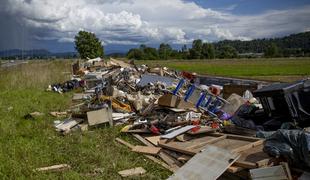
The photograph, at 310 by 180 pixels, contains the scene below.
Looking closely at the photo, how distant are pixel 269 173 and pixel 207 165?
878mm

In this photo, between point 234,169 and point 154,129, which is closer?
point 234,169

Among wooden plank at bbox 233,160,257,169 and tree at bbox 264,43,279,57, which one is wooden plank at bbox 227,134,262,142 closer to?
wooden plank at bbox 233,160,257,169

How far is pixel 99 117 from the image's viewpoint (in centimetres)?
889

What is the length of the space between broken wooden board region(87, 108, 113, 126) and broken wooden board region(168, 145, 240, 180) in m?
4.00

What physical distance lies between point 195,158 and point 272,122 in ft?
8.19

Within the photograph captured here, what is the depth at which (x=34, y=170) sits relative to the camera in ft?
18.8

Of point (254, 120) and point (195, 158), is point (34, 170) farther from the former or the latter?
point (254, 120)

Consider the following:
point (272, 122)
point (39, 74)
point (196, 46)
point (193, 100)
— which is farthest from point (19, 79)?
point (196, 46)

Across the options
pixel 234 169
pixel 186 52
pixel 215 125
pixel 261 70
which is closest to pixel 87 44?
pixel 261 70

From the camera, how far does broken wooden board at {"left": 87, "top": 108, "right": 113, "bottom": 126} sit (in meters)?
8.84

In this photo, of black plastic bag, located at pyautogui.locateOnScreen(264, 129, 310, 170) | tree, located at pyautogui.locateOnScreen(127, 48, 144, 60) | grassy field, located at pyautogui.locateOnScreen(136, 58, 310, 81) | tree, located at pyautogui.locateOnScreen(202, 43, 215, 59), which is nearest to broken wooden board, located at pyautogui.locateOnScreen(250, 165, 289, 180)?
black plastic bag, located at pyautogui.locateOnScreen(264, 129, 310, 170)

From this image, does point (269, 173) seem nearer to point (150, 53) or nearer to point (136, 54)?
point (136, 54)

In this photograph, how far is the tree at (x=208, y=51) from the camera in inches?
3681

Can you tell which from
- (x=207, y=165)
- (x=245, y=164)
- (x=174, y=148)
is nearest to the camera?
(x=245, y=164)
